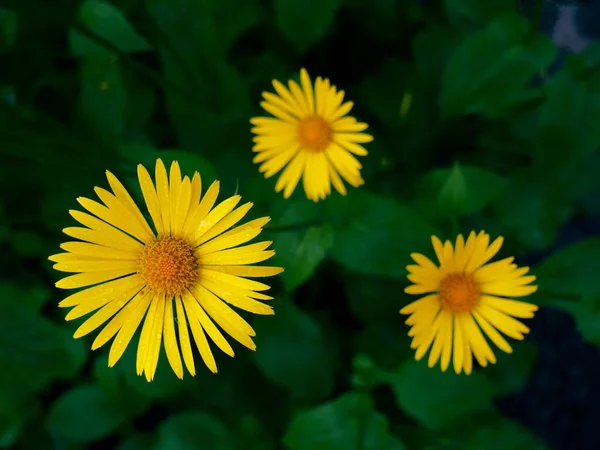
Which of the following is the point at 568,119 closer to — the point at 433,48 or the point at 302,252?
the point at 433,48

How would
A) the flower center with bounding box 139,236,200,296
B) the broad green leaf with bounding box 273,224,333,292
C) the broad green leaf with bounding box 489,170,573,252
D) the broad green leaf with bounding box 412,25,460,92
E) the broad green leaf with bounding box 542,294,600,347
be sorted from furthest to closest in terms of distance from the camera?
the broad green leaf with bounding box 412,25,460,92, the broad green leaf with bounding box 489,170,573,252, the broad green leaf with bounding box 542,294,600,347, the broad green leaf with bounding box 273,224,333,292, the flower center with bounding box 139,236,200,296

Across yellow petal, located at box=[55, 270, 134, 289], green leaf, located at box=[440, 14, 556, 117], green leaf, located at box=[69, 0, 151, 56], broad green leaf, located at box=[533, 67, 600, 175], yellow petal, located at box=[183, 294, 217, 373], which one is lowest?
yellow petal, located at box=[183, 294, 217, 373]

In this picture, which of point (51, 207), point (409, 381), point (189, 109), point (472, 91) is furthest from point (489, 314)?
point (51, 207)

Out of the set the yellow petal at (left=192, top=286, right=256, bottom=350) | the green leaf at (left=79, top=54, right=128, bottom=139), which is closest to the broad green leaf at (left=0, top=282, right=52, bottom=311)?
the green leaf at (left=79, top=54, right=128, bottom=139)

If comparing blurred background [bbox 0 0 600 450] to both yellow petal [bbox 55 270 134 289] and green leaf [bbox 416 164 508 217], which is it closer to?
green leaf [bbox 416 164 508 217]

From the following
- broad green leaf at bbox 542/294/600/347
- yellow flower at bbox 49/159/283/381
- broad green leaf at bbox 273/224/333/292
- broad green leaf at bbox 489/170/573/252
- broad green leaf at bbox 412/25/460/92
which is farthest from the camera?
broad green leaf at bbox 412/25/460/92

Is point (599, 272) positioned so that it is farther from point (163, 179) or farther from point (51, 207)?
point (51, 207)

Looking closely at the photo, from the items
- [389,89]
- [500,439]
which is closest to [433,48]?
[389,89]

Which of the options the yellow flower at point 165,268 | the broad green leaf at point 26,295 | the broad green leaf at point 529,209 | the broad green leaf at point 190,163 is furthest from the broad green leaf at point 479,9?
the broad green leaf at point 26,295
